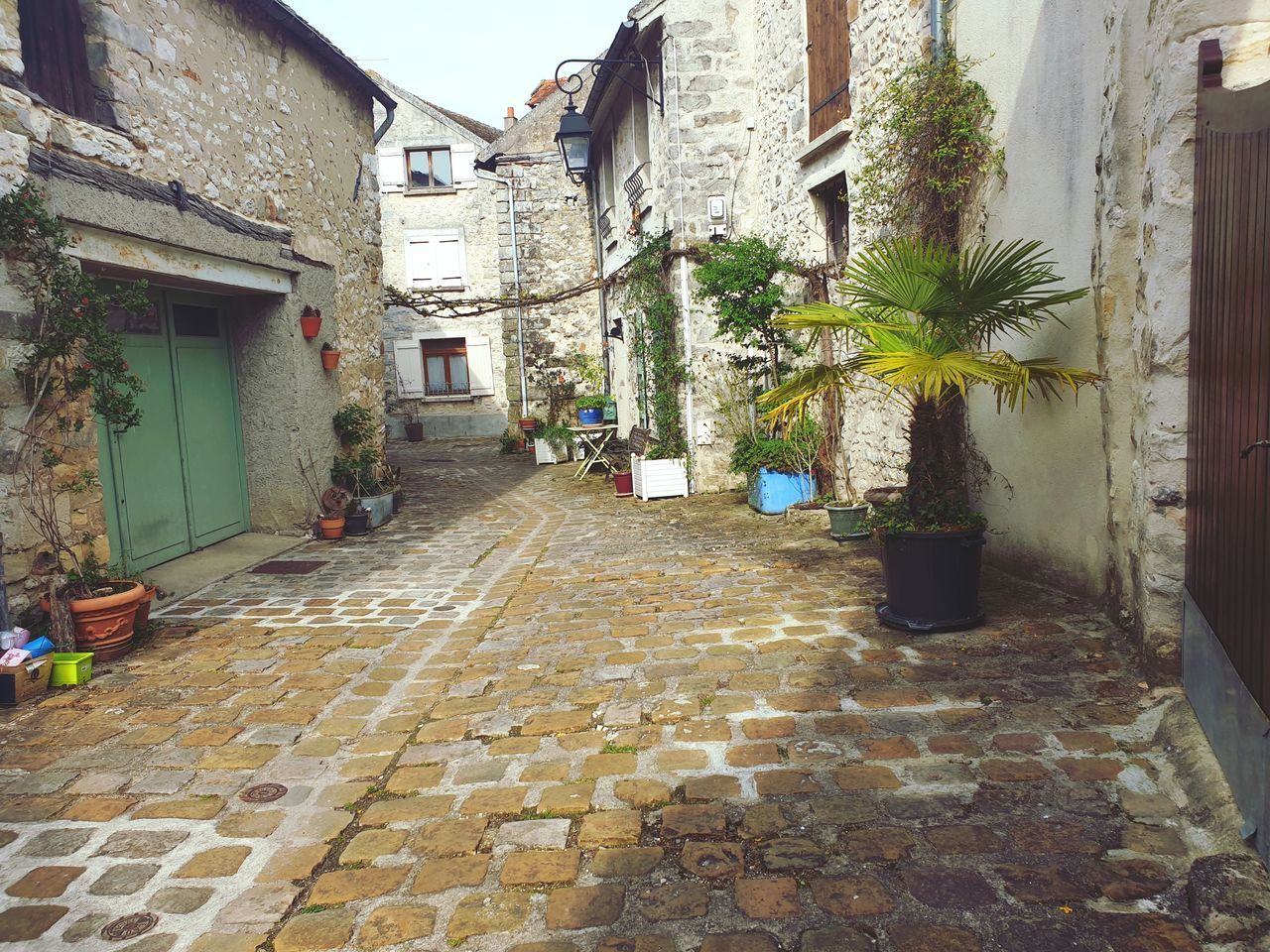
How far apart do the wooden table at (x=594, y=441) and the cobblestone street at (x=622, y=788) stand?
291 inches

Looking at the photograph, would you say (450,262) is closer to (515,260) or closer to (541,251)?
(515,260)

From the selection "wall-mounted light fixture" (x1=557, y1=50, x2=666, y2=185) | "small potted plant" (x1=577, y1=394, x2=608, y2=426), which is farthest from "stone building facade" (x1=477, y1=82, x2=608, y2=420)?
"wall-mounted light fixture" (x1=557, y1=50, x2=666, y2=185)

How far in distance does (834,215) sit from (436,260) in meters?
14.6

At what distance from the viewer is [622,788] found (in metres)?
2.99

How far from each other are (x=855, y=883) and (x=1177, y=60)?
9.83 ft

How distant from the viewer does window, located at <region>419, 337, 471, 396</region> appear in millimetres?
20750

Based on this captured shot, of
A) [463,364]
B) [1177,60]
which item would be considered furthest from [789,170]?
[463,364]

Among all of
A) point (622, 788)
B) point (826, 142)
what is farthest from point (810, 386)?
point (826, 142)

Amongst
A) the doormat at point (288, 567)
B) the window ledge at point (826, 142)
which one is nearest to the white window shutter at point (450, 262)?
the window ledge at point (826, 142)

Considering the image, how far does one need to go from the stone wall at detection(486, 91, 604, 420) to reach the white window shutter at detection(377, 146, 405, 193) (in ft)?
15.1

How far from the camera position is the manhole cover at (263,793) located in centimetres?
308

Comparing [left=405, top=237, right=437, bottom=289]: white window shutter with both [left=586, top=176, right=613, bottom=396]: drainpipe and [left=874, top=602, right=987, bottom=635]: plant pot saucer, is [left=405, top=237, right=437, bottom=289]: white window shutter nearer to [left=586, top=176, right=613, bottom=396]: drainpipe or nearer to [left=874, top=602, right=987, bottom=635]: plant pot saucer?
[left=586, top=176, right=613, bottom=396]: drainpipe

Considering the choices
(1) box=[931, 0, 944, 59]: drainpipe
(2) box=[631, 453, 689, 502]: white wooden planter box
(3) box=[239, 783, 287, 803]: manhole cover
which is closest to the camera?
(3) box=[239, 783, 287, 803]: manhole cover

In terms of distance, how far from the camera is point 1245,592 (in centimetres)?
246
